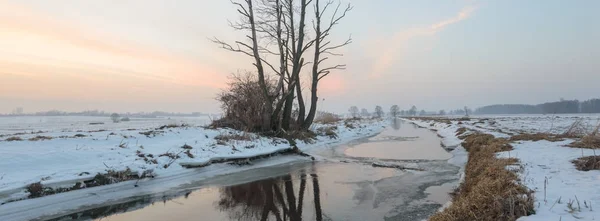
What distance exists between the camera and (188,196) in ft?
22.9

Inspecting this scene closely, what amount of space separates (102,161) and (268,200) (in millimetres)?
5044

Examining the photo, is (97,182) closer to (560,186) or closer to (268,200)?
(268,200)

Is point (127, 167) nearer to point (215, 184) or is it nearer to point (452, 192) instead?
point (215, 184)

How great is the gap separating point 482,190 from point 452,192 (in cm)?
224

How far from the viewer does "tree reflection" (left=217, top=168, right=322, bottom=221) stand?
551cm

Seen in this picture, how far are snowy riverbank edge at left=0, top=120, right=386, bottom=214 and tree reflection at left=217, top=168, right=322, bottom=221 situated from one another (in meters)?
1.96

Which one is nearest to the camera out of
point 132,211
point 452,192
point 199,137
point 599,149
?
point 132,211

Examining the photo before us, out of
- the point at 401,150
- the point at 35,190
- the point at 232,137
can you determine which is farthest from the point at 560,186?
the point at 232,137

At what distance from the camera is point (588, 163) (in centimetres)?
592

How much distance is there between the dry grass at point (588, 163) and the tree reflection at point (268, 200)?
4.98 m

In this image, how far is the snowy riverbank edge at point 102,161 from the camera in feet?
20.7

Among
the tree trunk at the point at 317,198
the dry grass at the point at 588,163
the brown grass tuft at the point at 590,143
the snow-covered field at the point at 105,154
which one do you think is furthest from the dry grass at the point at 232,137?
the brown grass tuft at the point at 590,143

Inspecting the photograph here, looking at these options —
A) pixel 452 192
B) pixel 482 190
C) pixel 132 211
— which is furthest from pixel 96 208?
pixel 452 192

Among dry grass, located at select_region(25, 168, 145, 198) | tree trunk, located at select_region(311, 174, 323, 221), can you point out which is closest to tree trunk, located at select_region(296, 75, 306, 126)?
tree trunk, located at select_region(311, 174, 323, 221)
